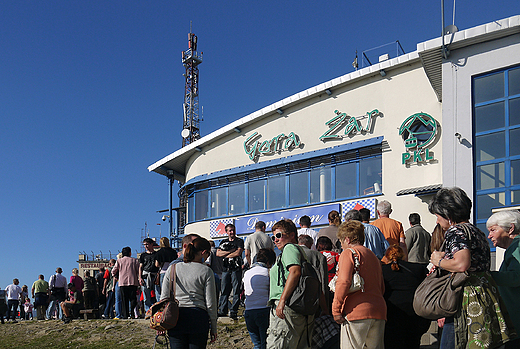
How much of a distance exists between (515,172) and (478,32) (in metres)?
3.53

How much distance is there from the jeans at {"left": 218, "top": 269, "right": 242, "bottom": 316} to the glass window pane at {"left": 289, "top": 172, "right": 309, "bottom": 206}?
33.8 feet

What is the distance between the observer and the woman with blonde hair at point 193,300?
543 cm

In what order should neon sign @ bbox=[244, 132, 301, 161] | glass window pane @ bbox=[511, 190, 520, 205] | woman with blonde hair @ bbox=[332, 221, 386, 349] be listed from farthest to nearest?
1. neon sign @ bbox=[244, 132, 301, 161]
2. glass window pane @ bbox=[511, 190, 520, 205]
3. woman with blonde hair @ bbox=[332, 221, 386, 349]

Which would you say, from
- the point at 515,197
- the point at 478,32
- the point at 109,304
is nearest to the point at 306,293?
the point at 515,197

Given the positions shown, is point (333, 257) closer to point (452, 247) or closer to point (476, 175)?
point (452, 247)

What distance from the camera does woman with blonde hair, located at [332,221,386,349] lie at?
4629mm

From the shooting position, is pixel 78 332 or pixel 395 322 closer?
pixel 395 322

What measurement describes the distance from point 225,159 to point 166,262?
13552 mm

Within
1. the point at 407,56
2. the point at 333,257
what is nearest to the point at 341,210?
the point at 407,56

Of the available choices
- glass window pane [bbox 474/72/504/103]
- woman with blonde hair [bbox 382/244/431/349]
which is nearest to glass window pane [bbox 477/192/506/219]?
glass window pane [bbox 474/72/504/103]

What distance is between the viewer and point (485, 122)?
12.4 m

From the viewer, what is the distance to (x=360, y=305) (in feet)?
15.3

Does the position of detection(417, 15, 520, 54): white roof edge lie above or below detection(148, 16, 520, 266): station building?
above

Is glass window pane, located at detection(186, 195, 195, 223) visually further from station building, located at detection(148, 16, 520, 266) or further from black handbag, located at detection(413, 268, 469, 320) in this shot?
black handbag, located at detection(413, 268, 469, 320)
